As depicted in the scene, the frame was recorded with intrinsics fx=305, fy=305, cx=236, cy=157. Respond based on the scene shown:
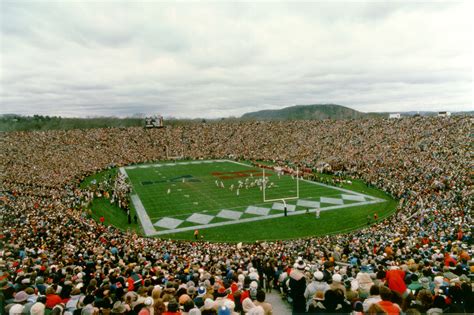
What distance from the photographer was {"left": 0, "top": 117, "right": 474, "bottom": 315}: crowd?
5980 millimetres

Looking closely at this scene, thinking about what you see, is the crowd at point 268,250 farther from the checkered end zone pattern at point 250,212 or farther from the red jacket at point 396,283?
the checkered end zone pattern at point 250,212

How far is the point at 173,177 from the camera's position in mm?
44812

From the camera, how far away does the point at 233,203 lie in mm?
30109

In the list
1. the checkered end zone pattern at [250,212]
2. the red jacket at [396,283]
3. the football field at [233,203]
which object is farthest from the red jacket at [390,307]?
the checkered end zone pattern at [250,212]

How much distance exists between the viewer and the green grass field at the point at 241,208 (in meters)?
22.6

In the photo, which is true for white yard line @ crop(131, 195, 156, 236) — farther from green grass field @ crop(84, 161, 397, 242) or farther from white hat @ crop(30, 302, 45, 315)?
white hat @ crop(30, 302, 45, 315)

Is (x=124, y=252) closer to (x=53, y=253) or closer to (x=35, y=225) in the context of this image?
(x=53, y=253)

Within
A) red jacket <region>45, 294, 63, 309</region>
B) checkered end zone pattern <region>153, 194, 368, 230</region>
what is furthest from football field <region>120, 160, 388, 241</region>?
red jacket <region>45, 294, 63, 309</region>

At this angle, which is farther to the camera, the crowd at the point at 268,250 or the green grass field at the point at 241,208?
the green grass field at the point at 241,208

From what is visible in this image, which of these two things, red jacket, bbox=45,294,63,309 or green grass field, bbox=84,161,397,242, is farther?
green grass field, bbox=84,161,397,242

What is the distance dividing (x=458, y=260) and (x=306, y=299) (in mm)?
6489

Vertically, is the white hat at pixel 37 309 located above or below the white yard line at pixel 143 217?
above

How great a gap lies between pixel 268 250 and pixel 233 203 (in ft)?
49.9

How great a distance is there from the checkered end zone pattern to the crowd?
398cm
